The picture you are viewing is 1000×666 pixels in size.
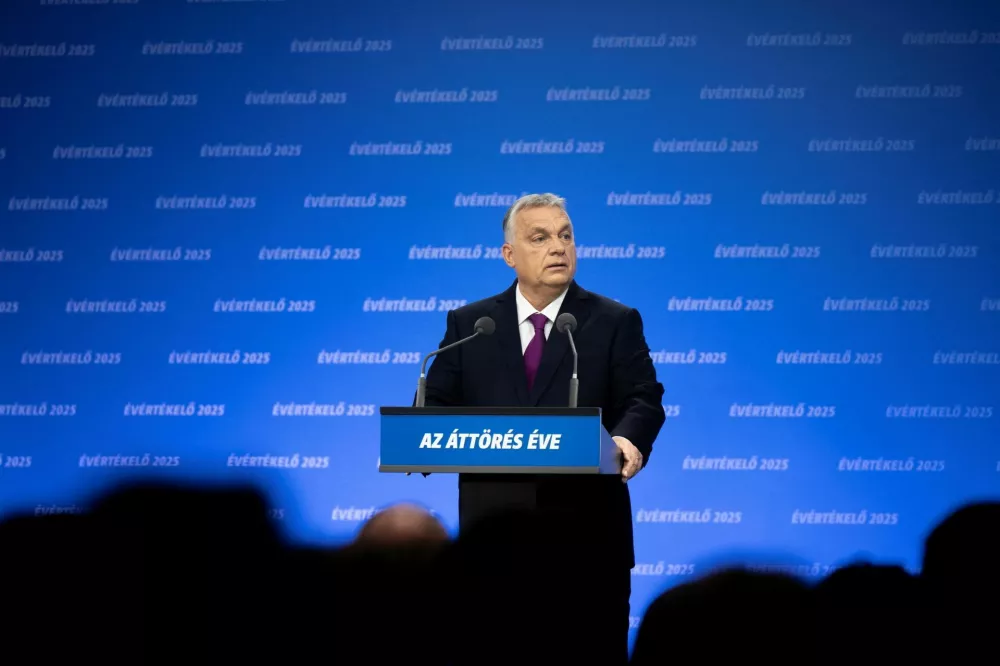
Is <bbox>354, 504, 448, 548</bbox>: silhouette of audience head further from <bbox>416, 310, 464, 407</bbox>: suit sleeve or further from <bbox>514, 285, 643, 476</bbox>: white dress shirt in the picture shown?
<bbox>514, 285, 643, 476</bbox>: white dress shirt

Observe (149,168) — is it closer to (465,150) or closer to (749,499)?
(465,150)

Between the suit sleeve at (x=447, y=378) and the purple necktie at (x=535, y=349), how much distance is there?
0.22m

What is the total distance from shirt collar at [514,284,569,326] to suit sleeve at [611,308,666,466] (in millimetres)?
202

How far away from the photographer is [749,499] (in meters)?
5.57

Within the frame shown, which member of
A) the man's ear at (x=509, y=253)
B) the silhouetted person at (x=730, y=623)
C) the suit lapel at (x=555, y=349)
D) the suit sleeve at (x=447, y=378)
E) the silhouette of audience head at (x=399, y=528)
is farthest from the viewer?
the silhouette of audience head at (x=399, y=528)

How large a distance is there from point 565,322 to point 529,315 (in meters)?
0.36

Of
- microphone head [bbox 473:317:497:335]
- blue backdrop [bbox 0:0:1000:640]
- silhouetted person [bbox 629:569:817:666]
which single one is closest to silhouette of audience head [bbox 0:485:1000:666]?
silhouetted person [bbox 629:569:817:666]

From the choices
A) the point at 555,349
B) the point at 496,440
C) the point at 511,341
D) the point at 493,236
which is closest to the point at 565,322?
the point at 555,349

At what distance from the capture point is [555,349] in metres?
3.62

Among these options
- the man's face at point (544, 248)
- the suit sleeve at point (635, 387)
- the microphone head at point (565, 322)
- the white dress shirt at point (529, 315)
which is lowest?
the suit sleeve at point (635, 387)

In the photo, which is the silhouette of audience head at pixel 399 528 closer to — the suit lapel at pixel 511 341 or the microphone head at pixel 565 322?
the suit lapel at pixel 511 341

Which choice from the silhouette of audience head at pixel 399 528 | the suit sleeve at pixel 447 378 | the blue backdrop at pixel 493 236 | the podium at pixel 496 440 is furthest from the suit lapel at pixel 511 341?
the blue backdrop at pixel 493 236

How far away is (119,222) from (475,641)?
3537 mm

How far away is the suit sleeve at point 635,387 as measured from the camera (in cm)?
350
